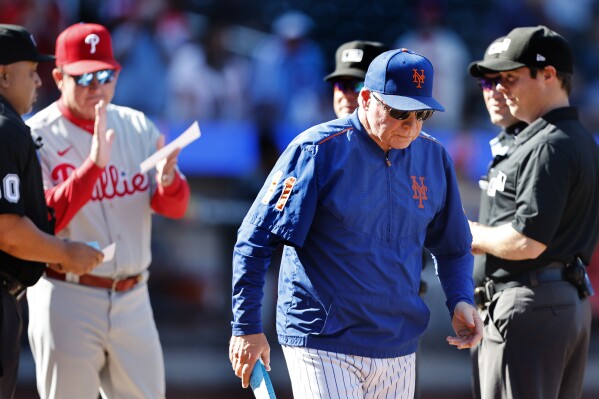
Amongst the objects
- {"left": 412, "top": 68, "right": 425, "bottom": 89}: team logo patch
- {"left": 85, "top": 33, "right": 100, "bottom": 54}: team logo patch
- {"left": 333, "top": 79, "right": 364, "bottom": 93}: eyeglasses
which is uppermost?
{"left": 412, "top": 68, "right": 425, "bottom": 89}: team logo patch

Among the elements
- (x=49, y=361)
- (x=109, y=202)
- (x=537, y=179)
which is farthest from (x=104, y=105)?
(x=537, y=179)

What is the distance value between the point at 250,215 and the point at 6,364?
130 cm

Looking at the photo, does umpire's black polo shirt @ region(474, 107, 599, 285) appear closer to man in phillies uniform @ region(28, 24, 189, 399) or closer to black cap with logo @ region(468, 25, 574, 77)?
black cap with logo @ region(468, 25, 574, 77)

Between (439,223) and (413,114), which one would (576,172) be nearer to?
(439,223)

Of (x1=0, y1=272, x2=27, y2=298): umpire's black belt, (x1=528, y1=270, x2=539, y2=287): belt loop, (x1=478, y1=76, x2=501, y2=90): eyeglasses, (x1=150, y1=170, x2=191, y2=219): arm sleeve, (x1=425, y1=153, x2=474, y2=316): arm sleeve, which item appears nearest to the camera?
(x1=425, y1=153, x2=474, y2=316): arm sleeve

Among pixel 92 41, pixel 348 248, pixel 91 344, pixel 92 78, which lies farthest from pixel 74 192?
pixel 348 248

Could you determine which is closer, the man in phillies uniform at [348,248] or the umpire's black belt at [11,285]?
the man in phillies uniform at [348,248]

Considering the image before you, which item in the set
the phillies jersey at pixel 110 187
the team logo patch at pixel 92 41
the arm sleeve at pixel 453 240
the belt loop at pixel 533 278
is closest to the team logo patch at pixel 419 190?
the arm sleeve at pixel 453 240

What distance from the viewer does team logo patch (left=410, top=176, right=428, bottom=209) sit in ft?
12.1

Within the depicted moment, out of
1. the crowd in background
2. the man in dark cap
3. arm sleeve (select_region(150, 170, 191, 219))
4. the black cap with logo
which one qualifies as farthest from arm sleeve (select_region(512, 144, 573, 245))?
the crowd in background

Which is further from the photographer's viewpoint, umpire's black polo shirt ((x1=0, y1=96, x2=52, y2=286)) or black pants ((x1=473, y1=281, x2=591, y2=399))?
black pants ((x1=473, y1=281, x2=591, y2=399))

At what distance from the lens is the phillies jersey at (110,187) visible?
463 centimetres

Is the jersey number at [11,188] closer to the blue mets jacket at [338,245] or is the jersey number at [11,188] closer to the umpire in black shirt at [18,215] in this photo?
the umpire in black shirt at [18,215]

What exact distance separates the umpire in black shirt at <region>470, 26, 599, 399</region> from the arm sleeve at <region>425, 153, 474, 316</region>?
1.42 feet
